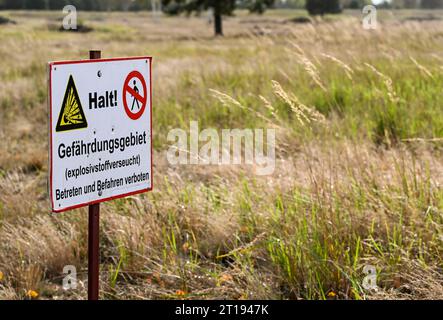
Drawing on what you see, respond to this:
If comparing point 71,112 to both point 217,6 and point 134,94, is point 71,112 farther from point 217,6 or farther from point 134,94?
point 217,6

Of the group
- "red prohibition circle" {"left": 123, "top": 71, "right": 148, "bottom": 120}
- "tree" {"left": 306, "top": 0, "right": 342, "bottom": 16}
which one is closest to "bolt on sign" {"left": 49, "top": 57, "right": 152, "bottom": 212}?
"red prohibition circle" {"left": 123, "top": 71, "right": 148, "bottom": 120}

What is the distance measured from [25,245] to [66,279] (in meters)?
0.41

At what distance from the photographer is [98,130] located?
2584 mm

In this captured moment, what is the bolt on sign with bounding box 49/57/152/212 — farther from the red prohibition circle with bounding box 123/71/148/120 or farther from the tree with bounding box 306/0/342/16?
the tree with bounding box 306/0/342/16

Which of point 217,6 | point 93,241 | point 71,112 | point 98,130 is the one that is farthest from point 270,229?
point 217,6

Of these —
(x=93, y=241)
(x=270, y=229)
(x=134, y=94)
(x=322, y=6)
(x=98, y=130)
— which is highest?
(x=322, y=6)

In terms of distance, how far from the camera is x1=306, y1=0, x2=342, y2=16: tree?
181ft

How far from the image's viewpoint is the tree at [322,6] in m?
55.2

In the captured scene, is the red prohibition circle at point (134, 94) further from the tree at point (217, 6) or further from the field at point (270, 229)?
the tree at point (217, 6)

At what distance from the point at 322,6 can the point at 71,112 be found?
54702 millimetres

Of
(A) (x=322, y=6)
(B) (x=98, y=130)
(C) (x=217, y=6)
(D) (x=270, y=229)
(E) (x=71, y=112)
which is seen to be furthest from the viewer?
(A) (x=322, y=6)

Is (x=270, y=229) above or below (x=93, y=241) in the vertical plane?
below

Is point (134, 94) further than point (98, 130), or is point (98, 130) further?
point (134, 94)

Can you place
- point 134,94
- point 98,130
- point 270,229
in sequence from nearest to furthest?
point 98,130 → point 134,94 → point 270,229
